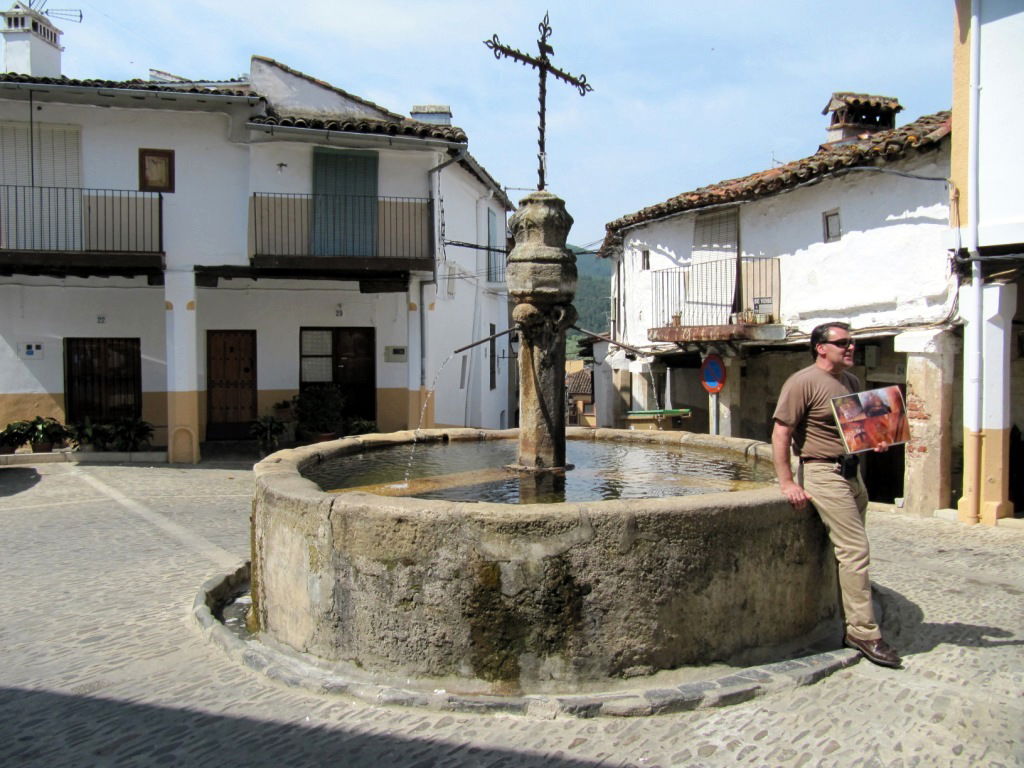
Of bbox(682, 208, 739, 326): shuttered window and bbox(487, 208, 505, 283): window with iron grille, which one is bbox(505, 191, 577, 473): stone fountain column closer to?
bbox(682, 208, 739, 326): shuttered window

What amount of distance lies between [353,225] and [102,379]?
19.4 ft

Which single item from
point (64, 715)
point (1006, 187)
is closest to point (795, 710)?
point (64, 715)

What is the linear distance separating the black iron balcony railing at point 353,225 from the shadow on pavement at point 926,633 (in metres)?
11.8

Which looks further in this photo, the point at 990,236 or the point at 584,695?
the point at 990,236

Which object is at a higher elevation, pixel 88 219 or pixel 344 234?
pixel 88 219

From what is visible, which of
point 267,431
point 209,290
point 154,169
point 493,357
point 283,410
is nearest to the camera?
point 154,169

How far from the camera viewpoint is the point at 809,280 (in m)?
13.9

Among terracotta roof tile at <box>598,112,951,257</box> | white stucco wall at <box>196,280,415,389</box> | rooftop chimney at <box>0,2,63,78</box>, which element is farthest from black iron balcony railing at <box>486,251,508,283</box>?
rooftop chimney at <box>0,2,63,78</box>

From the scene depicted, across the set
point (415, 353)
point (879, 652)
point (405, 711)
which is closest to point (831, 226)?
point (415, 353)

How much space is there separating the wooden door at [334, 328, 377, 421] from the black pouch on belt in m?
13.5

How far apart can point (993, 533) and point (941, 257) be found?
3877 mm

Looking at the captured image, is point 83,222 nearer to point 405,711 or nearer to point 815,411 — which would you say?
point 405,711

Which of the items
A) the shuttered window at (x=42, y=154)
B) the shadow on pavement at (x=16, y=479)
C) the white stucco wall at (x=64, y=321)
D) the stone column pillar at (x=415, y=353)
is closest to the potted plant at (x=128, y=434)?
the white stucco wall at (x=64, y=321)

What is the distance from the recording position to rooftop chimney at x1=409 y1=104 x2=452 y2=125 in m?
20.3
